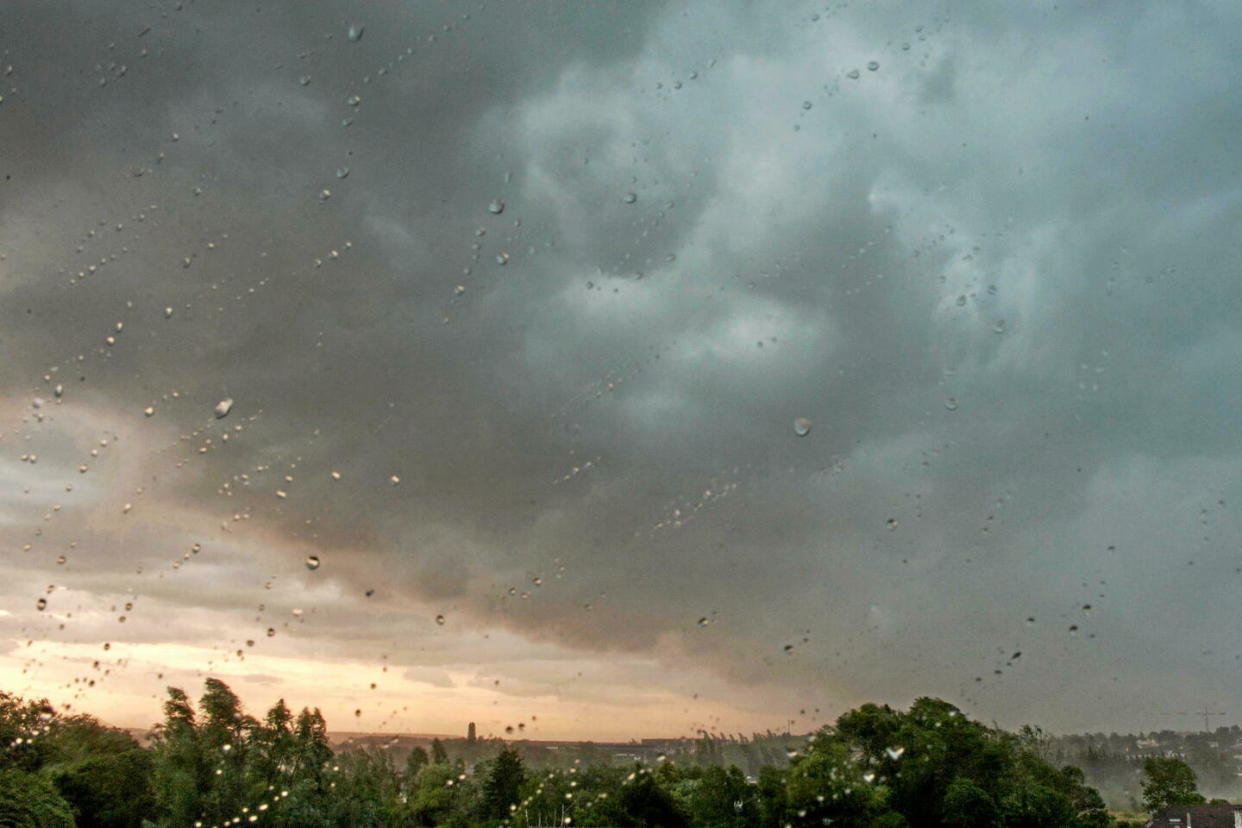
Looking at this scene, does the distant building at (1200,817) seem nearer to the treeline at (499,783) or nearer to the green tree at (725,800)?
the treeline at (499,783)

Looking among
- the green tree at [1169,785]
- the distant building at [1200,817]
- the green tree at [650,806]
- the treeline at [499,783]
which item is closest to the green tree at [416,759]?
the treeline at [499,783]

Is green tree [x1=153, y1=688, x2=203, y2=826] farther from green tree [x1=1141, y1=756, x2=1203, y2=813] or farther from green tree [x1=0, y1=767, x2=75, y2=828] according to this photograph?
green tree [x1=1141, y1=756, x2=1203, y2=813]

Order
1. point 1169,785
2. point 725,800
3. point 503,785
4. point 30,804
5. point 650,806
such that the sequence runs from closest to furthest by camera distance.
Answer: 1. point 30,804
2. point 725,800
3. point 650,806
4. point 503,785
5. point 1169,785

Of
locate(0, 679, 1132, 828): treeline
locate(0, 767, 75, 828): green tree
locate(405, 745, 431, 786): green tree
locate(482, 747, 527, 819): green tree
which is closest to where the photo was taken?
locate(0, 767, 75, 828): green tree

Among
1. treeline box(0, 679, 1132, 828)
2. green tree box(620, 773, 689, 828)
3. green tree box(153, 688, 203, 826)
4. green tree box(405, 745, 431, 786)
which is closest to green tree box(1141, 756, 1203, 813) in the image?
treeline box(0, 679, 1132, 828)

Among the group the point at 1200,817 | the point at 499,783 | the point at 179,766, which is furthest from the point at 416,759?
the point at 1200,817

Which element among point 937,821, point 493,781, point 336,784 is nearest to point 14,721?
point 336,784

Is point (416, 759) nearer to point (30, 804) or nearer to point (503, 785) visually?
point (503, 785)
